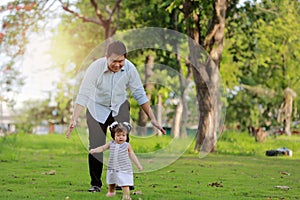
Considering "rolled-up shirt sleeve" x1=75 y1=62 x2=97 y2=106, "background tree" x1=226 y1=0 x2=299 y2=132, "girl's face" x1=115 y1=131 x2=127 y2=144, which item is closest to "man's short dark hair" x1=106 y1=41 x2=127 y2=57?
"rolled-up shirt sleeve" x1=75 y1=62 x2=97 y2=106

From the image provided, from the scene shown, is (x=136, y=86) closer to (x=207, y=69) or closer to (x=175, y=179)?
(x=175, y=179)

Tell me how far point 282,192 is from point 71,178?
312 cm

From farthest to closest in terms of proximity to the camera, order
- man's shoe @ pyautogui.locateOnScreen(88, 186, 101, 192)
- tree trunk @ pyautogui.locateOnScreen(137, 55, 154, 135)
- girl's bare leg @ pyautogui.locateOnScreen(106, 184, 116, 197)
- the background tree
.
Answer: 1. the background tree
2. tree trunk @ pyautogui.locateOnScreen(137, 55, 154, 135)
3. man's shoe @ pyautogui.locateOnScreen(88, 186, 101, 192)
4. girl's bare leg @ pyautogui.locateOnScreen(106, 184, 116, 197)

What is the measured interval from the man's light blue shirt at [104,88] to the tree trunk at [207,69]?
881 cm

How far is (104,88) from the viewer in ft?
24.6

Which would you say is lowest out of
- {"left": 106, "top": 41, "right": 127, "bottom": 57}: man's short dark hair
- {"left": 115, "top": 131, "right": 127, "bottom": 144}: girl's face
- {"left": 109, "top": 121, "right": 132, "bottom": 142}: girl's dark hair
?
{"left": 115, "top": 131, "right": 127, "bottom": 144}: girl's face

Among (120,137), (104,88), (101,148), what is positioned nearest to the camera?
(120,137)

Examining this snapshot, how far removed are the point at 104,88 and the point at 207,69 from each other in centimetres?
932

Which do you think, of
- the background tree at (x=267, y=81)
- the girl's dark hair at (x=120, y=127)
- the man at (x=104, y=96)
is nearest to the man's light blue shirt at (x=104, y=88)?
the man at (x=104, y=96)

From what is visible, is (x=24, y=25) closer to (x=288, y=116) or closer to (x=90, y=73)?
(x=90, y=73)

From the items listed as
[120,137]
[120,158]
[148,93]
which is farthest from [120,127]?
[148,93]

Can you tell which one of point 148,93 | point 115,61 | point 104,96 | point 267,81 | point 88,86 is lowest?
point 104,96

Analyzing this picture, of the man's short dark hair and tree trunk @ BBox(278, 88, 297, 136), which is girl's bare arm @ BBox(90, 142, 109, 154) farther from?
tree trunk @ BBox(278, 88, 297, 136)

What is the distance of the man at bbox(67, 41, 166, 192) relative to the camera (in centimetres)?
748
